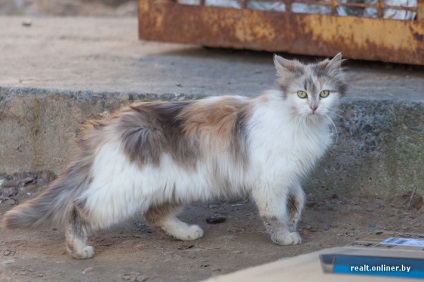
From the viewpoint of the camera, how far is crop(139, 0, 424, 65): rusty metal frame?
614 centimetres

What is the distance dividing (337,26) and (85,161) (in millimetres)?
2639

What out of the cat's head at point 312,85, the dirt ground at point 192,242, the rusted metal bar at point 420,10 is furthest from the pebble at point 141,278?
the rusted metal bar at point 420,10

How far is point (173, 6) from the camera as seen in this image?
7.02 m

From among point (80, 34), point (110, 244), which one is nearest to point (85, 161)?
point (110, 244)

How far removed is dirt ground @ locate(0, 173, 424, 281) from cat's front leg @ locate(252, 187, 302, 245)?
56 mm

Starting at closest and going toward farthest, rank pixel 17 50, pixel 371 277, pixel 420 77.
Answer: pixel 371 277
pixel 420 77
pixel 17 50

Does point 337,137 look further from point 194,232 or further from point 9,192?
point 9,192

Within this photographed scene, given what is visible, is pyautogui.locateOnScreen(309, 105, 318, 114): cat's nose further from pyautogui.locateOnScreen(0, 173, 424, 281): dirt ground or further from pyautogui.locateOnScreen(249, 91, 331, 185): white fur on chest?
pyautogui.locateOnScreen(0, 173, 424, 281): dirt ground

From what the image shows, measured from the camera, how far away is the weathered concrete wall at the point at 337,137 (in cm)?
521

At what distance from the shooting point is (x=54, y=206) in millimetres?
4539

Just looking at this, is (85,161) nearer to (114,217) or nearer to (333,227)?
(114,217)

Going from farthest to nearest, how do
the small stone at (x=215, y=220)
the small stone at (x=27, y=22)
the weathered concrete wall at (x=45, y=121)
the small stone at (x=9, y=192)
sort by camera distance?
the small stone at (x=27, y=22) < the small stone at (x=9, y=192) < the weathered concrete wall at (x=45, y=121) < the small stone at (x=215, y=220)

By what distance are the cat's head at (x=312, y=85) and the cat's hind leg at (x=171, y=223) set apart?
3.01 feet

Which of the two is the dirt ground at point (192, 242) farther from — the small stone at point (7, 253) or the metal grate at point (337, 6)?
the metal grate at point (337, 6)
